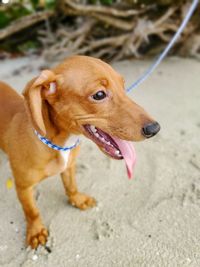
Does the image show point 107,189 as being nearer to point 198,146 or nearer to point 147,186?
point 147,186

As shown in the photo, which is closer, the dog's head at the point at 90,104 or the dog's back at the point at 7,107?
the dog's head at the point at 90,104

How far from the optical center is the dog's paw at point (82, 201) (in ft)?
10.2

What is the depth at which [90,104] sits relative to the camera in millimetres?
2264

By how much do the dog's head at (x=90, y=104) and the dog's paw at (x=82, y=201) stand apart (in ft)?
2.86

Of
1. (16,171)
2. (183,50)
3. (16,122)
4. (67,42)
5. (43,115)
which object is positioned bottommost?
(183,50)

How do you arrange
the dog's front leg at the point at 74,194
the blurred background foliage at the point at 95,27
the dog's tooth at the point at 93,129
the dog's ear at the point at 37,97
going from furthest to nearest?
the blurred background foliage at the point at 95,27
the dog's front leg at the point at 74,194
the dog's tooth at the point at 93,129
the dog's ear at the point at 37,97

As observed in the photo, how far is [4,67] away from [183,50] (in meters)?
2.49

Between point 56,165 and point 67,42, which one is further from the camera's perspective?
point 67,42

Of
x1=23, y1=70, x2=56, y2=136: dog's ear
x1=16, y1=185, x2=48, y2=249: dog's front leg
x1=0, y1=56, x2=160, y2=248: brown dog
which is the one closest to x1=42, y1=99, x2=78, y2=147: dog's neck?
x1=0, y1=56, x2=160, y2=248: brown dog

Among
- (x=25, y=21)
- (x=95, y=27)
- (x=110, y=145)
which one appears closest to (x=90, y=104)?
(x=110, y=145)

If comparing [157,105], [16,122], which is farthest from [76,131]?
[157,105]

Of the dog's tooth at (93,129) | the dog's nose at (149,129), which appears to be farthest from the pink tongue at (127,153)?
the dog's nose at (149,129)

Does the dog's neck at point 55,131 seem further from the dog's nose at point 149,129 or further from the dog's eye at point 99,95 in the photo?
the dog's nose at point 149,129

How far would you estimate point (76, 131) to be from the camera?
241 centimetres
